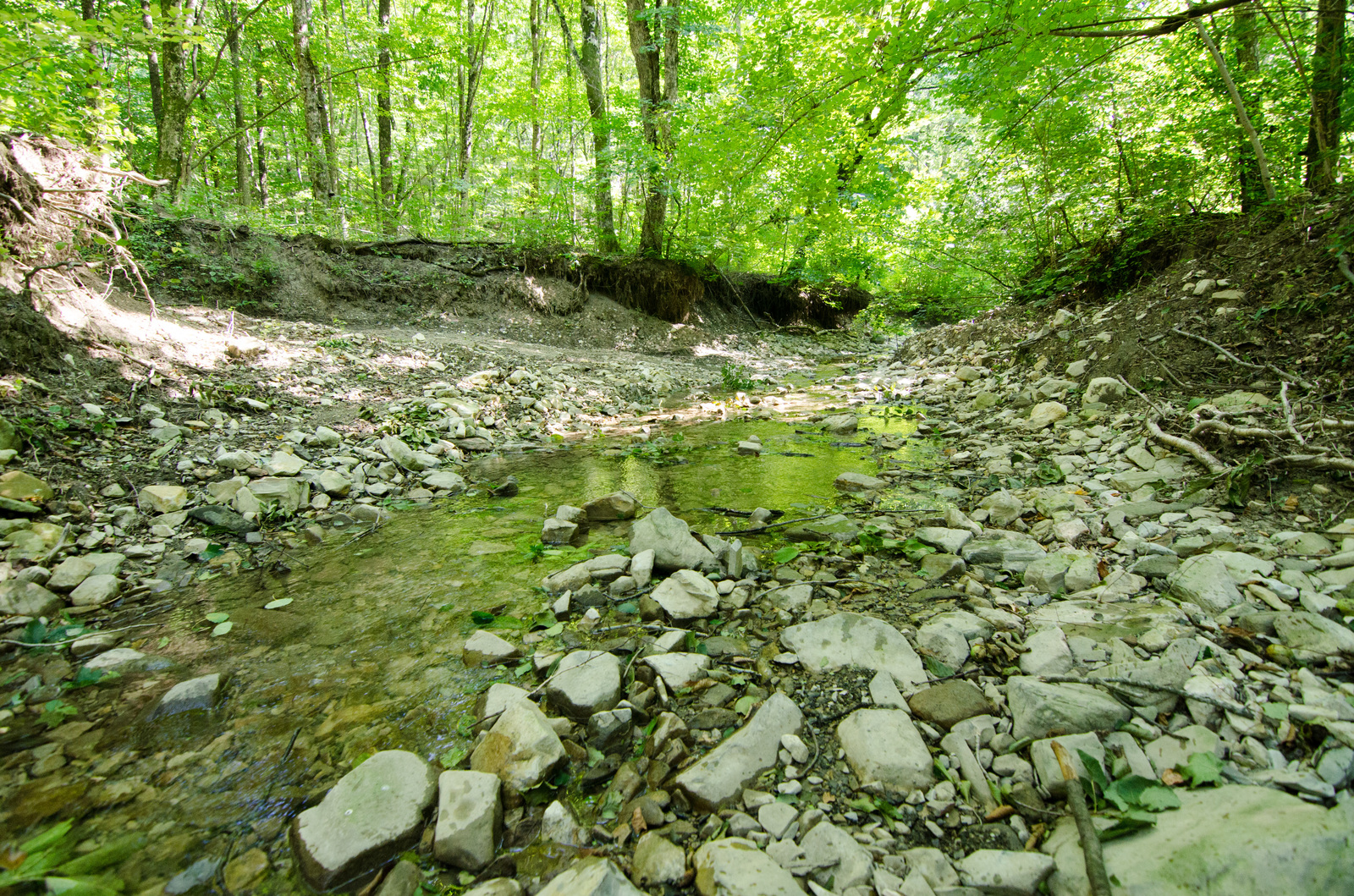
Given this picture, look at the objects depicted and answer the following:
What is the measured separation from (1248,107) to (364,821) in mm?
8226

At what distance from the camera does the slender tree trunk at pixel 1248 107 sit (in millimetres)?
4891

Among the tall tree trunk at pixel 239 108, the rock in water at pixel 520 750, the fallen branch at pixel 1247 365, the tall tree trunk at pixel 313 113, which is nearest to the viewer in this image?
the rock in water at pixel 520 750

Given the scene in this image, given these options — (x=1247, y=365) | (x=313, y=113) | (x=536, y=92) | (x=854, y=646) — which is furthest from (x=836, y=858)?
(x=536, y=92)

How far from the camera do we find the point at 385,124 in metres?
14.2

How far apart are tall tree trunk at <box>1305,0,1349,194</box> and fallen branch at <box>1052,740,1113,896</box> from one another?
5781 millimetres

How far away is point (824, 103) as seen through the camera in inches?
179

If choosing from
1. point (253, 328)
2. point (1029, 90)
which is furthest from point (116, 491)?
point (1029, 90)

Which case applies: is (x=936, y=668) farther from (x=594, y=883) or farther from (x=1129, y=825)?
(x=594, y=883)

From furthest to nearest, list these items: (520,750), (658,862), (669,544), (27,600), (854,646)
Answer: (669,544), (27,600), (854,646), (520,750), (658,862)

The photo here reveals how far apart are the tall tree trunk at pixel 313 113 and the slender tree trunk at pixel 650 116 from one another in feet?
19.6

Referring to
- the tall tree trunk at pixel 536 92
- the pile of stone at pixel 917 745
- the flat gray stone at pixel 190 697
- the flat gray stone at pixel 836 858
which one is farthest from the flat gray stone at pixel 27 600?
the tall tree trunk at pixel 536 92

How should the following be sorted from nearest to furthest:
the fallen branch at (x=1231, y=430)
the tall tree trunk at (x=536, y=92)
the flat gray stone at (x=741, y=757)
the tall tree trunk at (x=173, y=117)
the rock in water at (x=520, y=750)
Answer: the flat gray stone at (x=741, y=757) → the rock in water at (x=520, y=750) → the fallen branch at (x=1231, y=430) → the tall tree trunk at (x=173, y=117) → the tall tree trunk at (x=536, y=92)

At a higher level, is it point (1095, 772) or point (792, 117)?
point (792, 117)

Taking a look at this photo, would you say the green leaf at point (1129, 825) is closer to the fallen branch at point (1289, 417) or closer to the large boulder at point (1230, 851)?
the large boulder at point (1230, 851)
